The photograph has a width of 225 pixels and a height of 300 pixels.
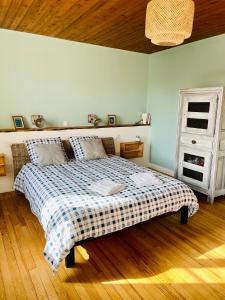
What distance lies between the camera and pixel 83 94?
13.8 ft

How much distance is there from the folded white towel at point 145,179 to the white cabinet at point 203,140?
3.43 feet

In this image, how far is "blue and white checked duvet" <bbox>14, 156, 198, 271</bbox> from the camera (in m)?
1.85

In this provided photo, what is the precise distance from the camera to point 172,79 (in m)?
4.34

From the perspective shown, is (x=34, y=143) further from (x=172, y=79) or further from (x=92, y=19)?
(x=172, y=79)

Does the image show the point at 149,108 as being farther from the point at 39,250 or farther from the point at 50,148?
the point at 39,250

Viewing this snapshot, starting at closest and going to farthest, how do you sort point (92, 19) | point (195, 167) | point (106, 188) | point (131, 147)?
point (106, 188)
point (92, 19)
point (195, 167)
point (131, 147)

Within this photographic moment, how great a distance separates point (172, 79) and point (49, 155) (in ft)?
8.98

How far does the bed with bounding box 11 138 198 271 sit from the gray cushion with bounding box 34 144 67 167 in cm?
12

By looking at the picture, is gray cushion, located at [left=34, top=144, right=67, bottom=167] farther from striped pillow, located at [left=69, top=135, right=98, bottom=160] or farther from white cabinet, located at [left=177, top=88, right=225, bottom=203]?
white cabinet, located at [left=177, top=88, right=225, bottom=203]

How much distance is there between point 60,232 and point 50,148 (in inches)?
71.1

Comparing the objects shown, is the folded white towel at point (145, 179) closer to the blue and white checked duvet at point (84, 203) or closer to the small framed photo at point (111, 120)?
the blue and white checked duvet at point (84, 203)

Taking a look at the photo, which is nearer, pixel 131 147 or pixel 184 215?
pixel 184 215

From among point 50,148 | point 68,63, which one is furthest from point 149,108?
point 50,148

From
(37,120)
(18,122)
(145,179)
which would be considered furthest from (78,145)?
(145,179)
